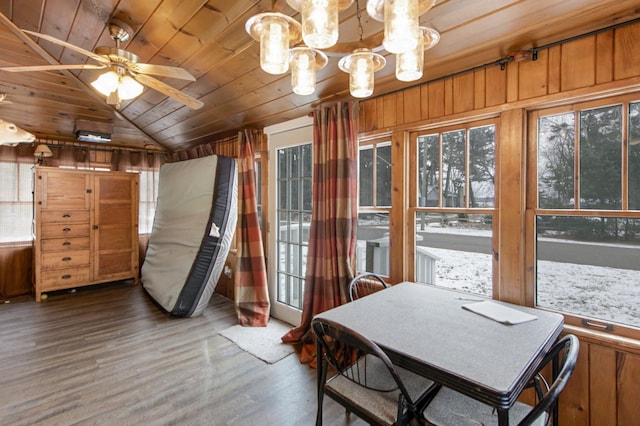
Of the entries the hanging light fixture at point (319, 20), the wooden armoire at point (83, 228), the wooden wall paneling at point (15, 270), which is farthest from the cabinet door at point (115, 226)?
the hanging light fixture at point (319, 20)

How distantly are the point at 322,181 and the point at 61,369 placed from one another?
2568 mm

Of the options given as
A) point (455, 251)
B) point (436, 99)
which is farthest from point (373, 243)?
point (436, 99)

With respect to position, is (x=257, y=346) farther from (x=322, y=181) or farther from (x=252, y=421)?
(x=322, y=181)

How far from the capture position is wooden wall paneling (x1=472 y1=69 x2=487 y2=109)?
1885 millimetres

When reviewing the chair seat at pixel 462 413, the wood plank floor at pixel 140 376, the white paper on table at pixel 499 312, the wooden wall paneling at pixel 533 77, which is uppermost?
the wooden wall paneling at pixel 533 77

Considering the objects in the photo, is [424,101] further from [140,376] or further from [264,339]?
[140,376]

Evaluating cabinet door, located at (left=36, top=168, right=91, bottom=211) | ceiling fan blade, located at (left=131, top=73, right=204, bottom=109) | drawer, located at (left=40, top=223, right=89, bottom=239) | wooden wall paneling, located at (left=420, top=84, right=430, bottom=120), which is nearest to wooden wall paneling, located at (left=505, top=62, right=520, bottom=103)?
wooden wall paneling, located at (left=420, top=84, right=430, bottom=120)

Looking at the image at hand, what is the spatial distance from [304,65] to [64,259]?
4641 mm

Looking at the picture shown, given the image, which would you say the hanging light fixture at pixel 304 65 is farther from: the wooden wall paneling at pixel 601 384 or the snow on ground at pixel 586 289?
the wooden wall paneling at pixel 601 384

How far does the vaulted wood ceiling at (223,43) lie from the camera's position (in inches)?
58.1

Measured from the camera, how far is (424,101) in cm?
215

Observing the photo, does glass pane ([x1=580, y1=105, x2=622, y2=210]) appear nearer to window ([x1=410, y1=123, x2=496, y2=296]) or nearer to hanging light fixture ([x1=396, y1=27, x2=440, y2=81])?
window ([x1=410, y1=123, x2=496, y2=296])

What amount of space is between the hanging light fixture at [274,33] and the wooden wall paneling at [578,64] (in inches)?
58.8

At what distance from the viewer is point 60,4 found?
1.72 m
